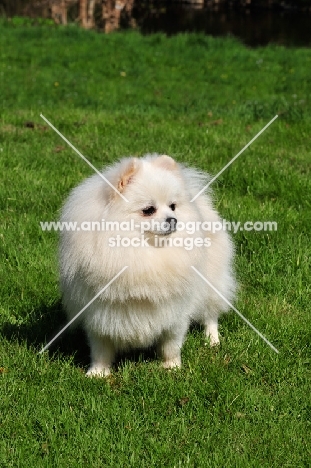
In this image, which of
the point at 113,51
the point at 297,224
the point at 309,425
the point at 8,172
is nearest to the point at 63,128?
the point at 8,172

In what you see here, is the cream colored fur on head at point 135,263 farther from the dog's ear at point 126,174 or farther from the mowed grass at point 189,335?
the mowed grass at point 189,335

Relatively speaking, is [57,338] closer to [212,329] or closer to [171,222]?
[212,329]

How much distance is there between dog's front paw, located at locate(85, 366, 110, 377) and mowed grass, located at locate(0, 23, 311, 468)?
0.06 m

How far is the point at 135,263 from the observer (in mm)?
3416

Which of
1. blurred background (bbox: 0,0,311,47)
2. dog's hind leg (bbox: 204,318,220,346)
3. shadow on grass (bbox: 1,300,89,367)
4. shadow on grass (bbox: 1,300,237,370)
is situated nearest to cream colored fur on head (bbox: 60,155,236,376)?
shadow on grass (bbox: 1,300,237,370)

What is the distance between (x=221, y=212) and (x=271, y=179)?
912 mm

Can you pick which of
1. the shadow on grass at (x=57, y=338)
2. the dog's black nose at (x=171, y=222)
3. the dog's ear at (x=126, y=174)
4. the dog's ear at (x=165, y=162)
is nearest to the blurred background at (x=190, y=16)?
the shadow on grass at (x=57, y=338)

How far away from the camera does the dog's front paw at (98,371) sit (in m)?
3.90

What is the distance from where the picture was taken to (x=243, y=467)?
314cm

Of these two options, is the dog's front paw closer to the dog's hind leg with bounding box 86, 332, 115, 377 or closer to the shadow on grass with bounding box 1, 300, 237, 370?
the dog's hind leg with bounding box 86, 332, 115, 377

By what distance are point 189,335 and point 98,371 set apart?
76 centimetres

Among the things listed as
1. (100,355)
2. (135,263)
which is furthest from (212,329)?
(135,263)

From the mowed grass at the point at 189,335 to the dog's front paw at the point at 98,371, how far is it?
0.06 meters

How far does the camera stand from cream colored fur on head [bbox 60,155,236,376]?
3.42 m
